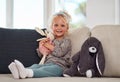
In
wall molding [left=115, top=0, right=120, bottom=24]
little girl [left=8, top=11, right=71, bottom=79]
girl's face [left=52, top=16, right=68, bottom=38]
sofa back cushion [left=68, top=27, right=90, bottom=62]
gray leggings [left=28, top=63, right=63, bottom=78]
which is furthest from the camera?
wall molding [left=115, top=0, right=120, bottom=24]

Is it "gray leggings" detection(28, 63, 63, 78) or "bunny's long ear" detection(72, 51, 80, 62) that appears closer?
"gray leggings" detection(28, 63, 63, 78)

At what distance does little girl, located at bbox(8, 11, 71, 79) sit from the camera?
75.1 inches

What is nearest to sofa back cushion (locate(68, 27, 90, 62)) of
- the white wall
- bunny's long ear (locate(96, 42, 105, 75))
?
bunny's long ear (locate(96, 42, 105, 75))

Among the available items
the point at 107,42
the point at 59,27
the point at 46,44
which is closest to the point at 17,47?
the point at 46,44

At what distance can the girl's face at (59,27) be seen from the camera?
7.30ft

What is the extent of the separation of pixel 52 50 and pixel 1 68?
444 millimetres

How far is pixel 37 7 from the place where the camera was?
10.3 feet

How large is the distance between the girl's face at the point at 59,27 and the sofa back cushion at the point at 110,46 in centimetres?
27

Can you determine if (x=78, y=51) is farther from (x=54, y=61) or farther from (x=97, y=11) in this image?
(x=97, y=11)

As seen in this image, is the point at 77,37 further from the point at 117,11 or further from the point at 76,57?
the point at 117,11

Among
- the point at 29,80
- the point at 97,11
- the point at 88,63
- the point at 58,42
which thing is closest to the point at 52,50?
the point at 58,42

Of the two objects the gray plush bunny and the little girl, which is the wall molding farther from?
the gray plush bunny

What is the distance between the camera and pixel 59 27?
2.23 m

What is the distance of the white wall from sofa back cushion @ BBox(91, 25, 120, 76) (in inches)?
32.8
